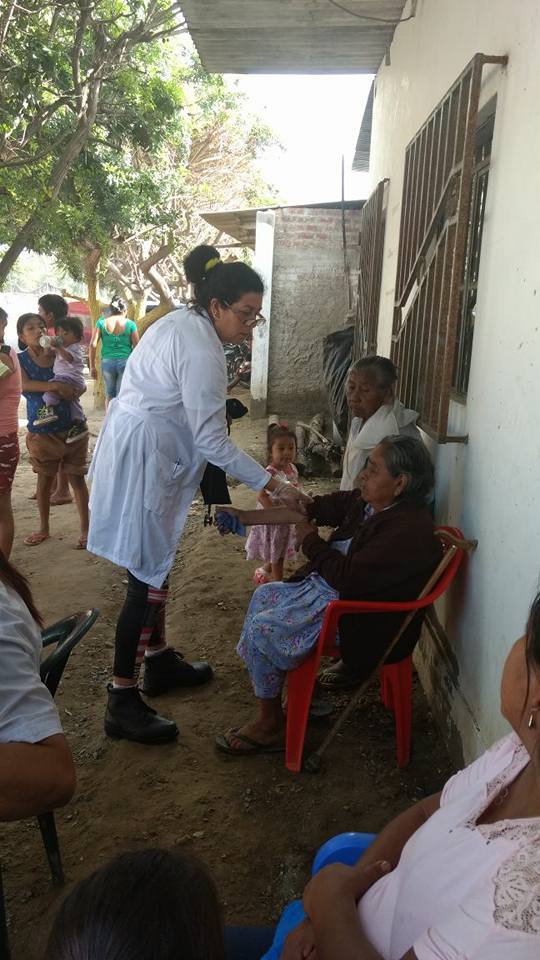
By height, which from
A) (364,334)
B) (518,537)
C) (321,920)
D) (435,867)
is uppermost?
(364,334)

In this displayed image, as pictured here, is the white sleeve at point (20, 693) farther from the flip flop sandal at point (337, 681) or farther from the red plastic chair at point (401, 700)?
the flip flop sandal at point (337, 681)

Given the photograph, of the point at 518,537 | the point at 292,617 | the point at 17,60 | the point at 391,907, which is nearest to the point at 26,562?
the point at 292,617

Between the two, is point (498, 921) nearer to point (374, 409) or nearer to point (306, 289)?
point (374, 409)

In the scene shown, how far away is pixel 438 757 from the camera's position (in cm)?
250

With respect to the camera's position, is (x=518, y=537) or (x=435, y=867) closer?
(x=435, y=867)

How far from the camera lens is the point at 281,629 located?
7.72ft

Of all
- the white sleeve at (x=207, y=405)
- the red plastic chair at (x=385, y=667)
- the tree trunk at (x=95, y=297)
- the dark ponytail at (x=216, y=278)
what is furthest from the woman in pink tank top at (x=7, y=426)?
the tree trunk at (x=95, y=297)

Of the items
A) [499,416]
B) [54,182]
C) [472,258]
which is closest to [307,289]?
[54,182]

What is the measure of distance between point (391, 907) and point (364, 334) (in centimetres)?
521

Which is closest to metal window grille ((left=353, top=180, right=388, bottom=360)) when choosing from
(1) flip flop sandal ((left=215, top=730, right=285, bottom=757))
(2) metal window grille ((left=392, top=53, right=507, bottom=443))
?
(2) metal window grille ((left=392, top=53, right=507, bottom=443))

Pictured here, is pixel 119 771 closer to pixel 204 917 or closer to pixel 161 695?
pixel 161 695

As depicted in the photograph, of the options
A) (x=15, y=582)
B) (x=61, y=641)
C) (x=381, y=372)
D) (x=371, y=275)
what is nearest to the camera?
(x=15, y=582)

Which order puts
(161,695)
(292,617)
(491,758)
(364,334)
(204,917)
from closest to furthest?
(204,917) → (491,758) → (292,617) → (161,695) → (364,334)

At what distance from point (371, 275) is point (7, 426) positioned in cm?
339
